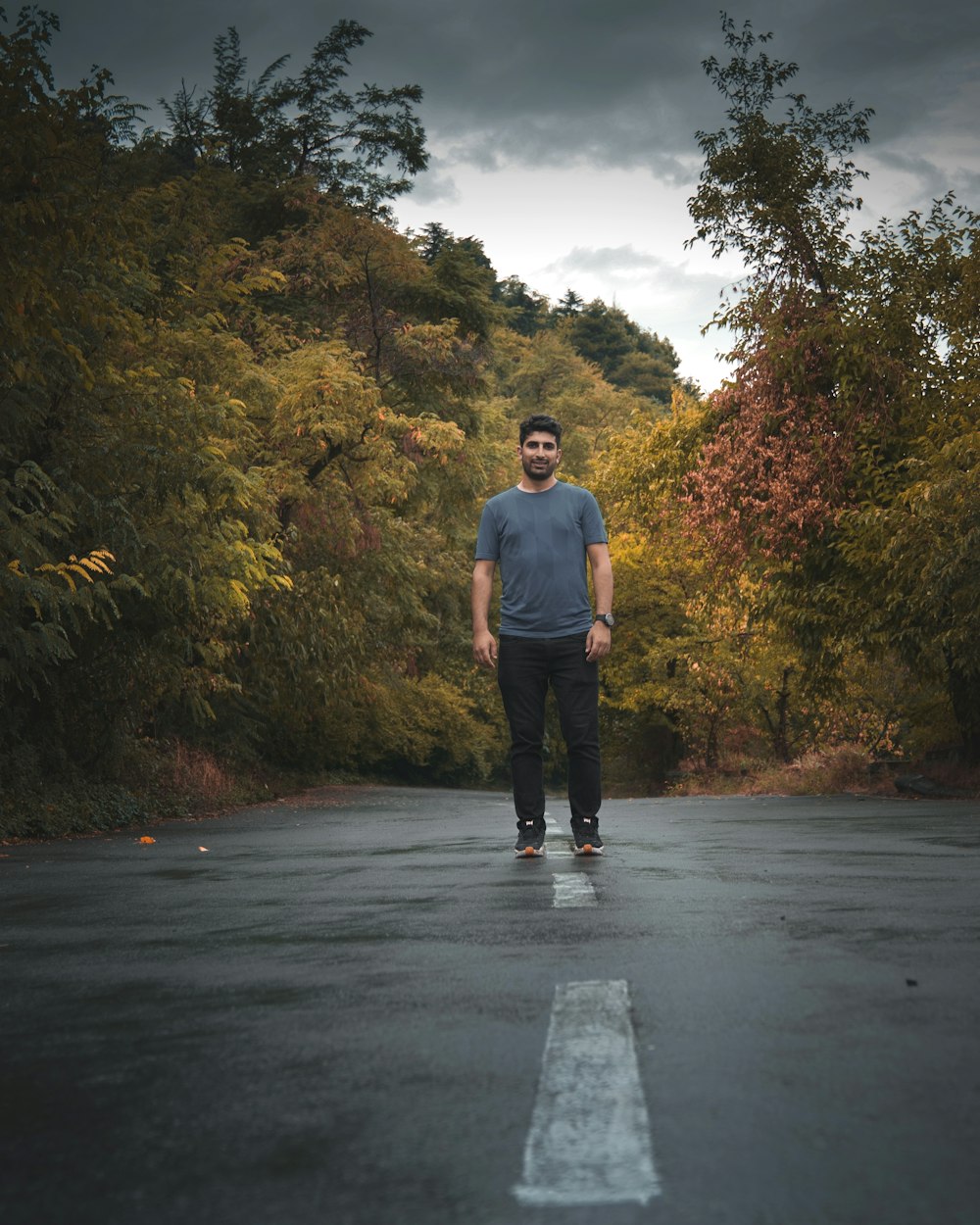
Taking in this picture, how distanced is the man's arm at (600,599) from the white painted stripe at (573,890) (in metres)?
1.41

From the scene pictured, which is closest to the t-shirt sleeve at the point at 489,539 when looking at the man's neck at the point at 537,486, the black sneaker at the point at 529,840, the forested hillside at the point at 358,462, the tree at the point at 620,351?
the man's neck at the point at 537,486

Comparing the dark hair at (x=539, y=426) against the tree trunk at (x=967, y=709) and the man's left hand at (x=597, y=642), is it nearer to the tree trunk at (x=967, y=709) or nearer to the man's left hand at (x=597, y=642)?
the man's left hand at (x=597, y=642)

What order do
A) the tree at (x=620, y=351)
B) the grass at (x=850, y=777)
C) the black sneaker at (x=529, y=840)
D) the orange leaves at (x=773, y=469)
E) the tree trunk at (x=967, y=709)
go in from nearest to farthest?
the black sneaker at (x=529, y=840), the grass at (x=850, y=777), the tree trunk at (x=967, y=709), the orange leaves at (x=773, y=469), the tree at (x=620, y=351)

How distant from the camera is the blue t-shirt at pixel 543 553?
8.57 m

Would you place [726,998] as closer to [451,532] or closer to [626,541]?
[451,532]

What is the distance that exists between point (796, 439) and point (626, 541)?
974 inches

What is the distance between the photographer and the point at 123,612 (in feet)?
51.6

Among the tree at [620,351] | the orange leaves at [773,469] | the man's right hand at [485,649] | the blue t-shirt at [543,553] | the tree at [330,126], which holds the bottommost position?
the man's right hand at [485,649]

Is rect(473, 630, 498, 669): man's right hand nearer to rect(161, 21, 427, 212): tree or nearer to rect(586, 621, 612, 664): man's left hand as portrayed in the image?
rect(586, 621, 612, 664): man's left hand

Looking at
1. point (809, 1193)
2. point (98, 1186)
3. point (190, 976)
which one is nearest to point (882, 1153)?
point (809, 1193)

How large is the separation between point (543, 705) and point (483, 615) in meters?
0.61

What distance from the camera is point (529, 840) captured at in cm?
855

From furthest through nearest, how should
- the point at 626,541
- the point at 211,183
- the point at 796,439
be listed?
the point at 626,541 → the point at 211,183 → the point at 796,439

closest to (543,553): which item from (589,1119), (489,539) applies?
(489,539)
